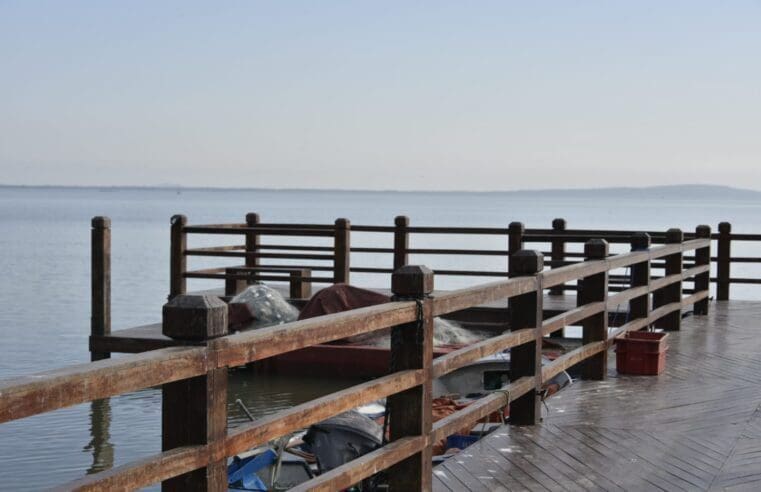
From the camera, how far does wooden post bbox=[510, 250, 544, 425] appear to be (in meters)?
7.57

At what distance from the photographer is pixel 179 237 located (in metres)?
17.7

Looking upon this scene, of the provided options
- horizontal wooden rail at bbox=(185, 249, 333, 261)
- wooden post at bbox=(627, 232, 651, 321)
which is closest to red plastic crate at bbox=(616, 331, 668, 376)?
wooden post at bbox=(627, 232, 651, 321)

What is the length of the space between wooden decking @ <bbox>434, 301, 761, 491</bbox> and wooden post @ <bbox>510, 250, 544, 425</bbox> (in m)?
0.13

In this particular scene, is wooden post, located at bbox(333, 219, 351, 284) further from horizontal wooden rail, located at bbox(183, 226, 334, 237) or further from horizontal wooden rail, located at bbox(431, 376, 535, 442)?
horizontal wooden rail, located at bbox(431, 376, 535, 442)

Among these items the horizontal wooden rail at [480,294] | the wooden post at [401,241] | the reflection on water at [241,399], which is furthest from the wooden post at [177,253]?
the horizontal wooden rail at [480,294]

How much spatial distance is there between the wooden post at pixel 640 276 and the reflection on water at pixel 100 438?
5.65 metres

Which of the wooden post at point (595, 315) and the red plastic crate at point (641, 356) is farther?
the red plastic crate at point (641, 356)

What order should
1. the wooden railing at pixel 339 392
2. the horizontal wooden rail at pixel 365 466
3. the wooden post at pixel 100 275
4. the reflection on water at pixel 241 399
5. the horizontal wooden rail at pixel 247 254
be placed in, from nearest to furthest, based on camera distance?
1. the wooden railing at pixel 339 392
2. the horizontal wooden rail at pixel 365 466
3. the reflection on water at pixel 241 399
4. the wooden post at pixel 100 275
5. the horizontal wooden rail at pixel 247 254

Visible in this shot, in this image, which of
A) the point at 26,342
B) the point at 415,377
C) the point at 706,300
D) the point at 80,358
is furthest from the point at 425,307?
the point at 26,342

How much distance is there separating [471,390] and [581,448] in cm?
475

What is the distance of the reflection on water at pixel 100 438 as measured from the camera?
1298 centimetres

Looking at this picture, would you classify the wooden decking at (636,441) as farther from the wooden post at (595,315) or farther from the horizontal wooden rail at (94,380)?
the horizontal wooden rail at (94,380)

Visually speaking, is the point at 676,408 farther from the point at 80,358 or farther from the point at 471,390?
the point at 80,358

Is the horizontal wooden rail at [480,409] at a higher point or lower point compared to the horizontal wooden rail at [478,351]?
lower
